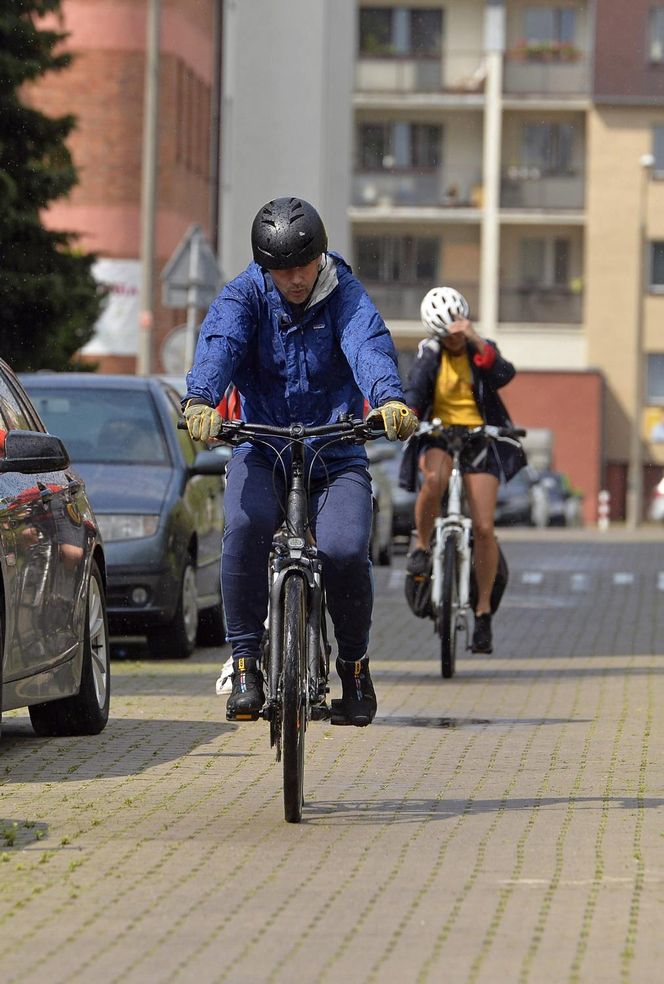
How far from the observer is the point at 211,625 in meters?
15.4

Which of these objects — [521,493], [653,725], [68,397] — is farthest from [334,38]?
[653,725]

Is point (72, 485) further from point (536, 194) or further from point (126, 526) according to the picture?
point (536, 194)

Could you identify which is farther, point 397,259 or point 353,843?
point 397,259

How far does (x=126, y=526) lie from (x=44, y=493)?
4661 millimetres

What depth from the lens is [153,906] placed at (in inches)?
247

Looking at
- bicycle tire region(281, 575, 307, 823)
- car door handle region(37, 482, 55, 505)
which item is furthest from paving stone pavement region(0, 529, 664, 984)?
car door handle region(37, 482, 55, 505)

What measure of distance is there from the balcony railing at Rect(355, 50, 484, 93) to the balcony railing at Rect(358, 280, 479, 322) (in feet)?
18.8

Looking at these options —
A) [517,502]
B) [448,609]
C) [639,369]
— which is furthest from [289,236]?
[639,369]

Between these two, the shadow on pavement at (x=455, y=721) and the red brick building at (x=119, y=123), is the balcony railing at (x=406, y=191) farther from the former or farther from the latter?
the shadow on pavement at (x=455, y=721)

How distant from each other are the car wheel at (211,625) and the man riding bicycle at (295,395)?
714 cm

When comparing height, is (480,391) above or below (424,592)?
above

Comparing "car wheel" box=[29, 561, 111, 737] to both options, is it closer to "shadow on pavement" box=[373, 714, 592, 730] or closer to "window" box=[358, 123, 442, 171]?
"shadow on pavement" box=[373, 714, 592, 730]

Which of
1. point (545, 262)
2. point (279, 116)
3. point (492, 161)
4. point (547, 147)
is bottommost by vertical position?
point (545, 262)

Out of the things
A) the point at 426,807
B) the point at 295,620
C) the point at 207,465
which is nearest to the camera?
the point at 295,620
